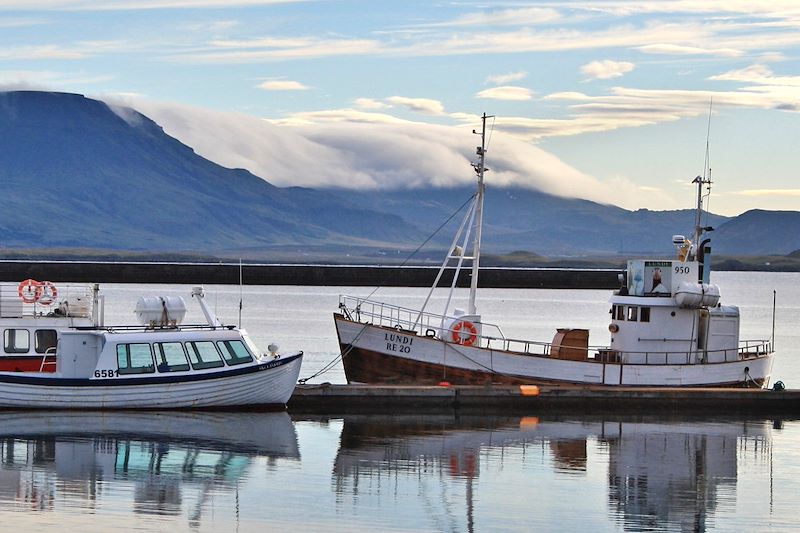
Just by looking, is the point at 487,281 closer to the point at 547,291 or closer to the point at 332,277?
the point at 547,291

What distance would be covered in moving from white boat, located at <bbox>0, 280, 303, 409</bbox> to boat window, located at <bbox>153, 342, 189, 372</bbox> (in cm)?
2

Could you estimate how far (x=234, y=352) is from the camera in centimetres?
3416

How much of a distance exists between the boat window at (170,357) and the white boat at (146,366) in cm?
2

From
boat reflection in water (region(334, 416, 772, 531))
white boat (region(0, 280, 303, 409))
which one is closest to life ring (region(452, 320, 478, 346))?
boat reflection in water (region(334, 416, 772, 531))

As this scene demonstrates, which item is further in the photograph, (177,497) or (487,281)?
(487,281)

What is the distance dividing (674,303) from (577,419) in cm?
447

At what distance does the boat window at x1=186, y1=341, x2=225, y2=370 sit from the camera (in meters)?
33.7

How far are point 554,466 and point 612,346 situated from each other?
9.90 meters

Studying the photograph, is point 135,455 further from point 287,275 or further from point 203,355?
point 287,275

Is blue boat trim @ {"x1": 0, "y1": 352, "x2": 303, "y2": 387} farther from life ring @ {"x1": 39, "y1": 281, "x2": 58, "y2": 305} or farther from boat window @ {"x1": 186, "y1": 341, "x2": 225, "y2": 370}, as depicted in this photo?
life ring @ {"x1": 39, "y1": 281, "x2": 58, "y2": 305}

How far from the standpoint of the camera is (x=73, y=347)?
109 feet

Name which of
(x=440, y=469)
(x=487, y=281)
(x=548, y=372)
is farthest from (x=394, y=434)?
(x=487, y=281)

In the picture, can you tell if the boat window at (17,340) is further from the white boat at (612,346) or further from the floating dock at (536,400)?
the white boat at (612,346)

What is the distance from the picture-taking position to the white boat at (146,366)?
3303 cm
